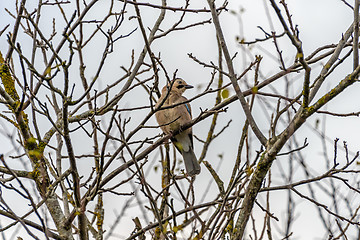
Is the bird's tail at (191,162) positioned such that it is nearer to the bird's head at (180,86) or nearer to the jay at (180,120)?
Result: the jay at (180,120)

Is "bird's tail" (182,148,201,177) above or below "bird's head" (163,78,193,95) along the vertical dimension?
below

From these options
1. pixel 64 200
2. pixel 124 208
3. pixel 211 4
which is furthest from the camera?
pixel 124 208

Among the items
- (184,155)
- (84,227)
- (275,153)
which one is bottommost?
(84,227)

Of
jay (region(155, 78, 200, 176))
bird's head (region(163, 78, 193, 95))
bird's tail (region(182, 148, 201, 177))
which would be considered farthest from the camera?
bird's head (region(163, 78, 193, 95))

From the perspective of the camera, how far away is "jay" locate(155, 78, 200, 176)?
6.47 m

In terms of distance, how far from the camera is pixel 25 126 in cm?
416

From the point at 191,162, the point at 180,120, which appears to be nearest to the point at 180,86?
the point at 180,120

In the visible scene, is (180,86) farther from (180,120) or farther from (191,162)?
(191,162)

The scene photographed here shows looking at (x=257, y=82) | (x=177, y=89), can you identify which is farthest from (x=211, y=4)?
(x=177, y=89)

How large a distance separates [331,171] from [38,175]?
2528 millimetres

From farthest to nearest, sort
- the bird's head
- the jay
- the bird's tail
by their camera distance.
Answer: the bird's head
the bird's tail
the jay

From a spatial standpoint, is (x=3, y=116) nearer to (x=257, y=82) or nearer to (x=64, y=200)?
(x=64, y=200)

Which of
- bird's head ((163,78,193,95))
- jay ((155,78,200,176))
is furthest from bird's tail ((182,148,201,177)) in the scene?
bird's head ((163,78,193,95))

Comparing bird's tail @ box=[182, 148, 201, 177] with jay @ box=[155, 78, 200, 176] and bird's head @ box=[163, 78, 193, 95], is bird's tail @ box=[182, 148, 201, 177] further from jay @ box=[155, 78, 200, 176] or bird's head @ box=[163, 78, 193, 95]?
bird's head @ box=[163, 78, 193, 95]
